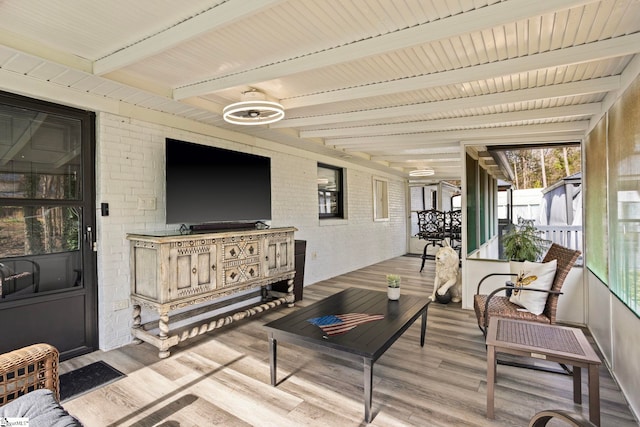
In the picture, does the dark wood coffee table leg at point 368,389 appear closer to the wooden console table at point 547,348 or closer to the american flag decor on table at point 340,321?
the american flag decor on table at point 340,321

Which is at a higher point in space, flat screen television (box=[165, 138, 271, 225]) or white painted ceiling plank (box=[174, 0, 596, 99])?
white painted ceiling plank (box=[174, 0, 596, 99])

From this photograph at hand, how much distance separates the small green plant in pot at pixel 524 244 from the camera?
417 cm

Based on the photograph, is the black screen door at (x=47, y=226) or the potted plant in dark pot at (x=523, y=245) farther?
the potted plant in dark pot at (x=523, y=245)

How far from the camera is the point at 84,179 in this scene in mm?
3096

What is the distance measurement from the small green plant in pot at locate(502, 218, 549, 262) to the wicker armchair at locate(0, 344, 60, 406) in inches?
182

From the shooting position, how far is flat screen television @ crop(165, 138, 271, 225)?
352 cm

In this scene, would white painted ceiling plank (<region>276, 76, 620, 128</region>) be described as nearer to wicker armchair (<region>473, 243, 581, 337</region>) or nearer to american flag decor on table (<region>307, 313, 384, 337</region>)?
wicker armchair (<region>473, 243, 581, 337</region>)

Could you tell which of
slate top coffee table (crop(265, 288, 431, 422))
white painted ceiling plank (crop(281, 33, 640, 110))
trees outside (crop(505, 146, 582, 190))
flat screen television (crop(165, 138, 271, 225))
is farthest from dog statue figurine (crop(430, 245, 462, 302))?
trees outside (crop(505, 146, 582, 190))

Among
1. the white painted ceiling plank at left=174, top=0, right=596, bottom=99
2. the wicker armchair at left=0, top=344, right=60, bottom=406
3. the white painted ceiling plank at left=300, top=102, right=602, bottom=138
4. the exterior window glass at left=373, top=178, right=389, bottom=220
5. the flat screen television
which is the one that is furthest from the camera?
the exterior window glass at left=373, top=178, right=389, bottom=220

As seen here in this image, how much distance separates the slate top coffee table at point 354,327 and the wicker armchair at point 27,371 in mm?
1300

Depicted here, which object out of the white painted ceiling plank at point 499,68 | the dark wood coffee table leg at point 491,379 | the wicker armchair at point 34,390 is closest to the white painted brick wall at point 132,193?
the wicker armchair at point 34,390

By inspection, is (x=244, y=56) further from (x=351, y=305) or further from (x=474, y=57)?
(x=351, y=305)

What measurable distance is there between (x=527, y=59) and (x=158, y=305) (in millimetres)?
3597

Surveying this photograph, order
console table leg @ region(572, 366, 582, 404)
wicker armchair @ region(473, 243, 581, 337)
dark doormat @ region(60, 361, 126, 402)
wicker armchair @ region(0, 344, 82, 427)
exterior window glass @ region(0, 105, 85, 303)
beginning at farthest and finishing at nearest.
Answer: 1. wicker armchair @ region(473, 243, 581, 337)
2. exterior window glass @ region(0, 105, 85, 303)
3. dark doormat @ region(60, 361, 126, 402)
4. console table leg @ region(572, 366, 582, 404)
5. wicker armchair @ region(0, 344, 82, 427)
